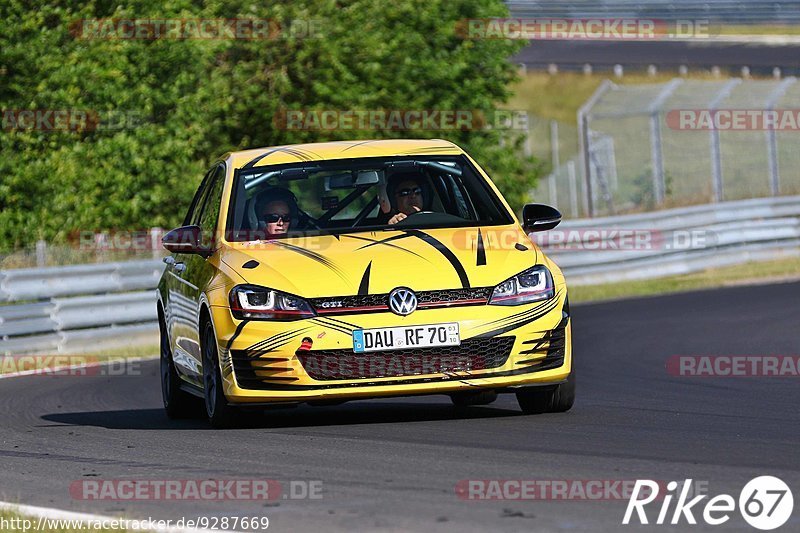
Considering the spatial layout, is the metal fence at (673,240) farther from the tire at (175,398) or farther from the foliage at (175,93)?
the tire at (175,398)

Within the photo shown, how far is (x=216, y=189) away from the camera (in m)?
10.5

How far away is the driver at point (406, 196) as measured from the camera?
9844mm

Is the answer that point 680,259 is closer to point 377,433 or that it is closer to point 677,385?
point 677,385

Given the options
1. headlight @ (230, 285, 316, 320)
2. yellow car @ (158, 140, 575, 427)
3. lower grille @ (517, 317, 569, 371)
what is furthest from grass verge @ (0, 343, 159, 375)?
lower grille @ (517, 317, 569, 371)

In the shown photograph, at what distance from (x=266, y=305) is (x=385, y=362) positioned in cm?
69

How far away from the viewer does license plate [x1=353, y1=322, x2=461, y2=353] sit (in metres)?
8.55

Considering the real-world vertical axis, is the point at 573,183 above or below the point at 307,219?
below

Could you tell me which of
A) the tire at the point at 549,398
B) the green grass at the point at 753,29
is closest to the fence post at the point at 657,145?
the tire at the point at 549,398

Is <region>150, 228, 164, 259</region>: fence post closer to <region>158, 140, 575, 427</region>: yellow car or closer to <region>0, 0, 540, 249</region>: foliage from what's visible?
<region>0, 0, 540, 249</region>: foliage

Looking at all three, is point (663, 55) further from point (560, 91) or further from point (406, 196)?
point (406, 196)

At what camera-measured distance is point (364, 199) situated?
10094 millimetres

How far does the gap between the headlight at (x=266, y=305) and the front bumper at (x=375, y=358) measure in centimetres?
4

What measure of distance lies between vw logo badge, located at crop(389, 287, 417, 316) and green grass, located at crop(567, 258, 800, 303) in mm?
13579

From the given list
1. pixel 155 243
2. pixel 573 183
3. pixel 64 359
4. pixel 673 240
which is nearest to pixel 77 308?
pixel 64 359
